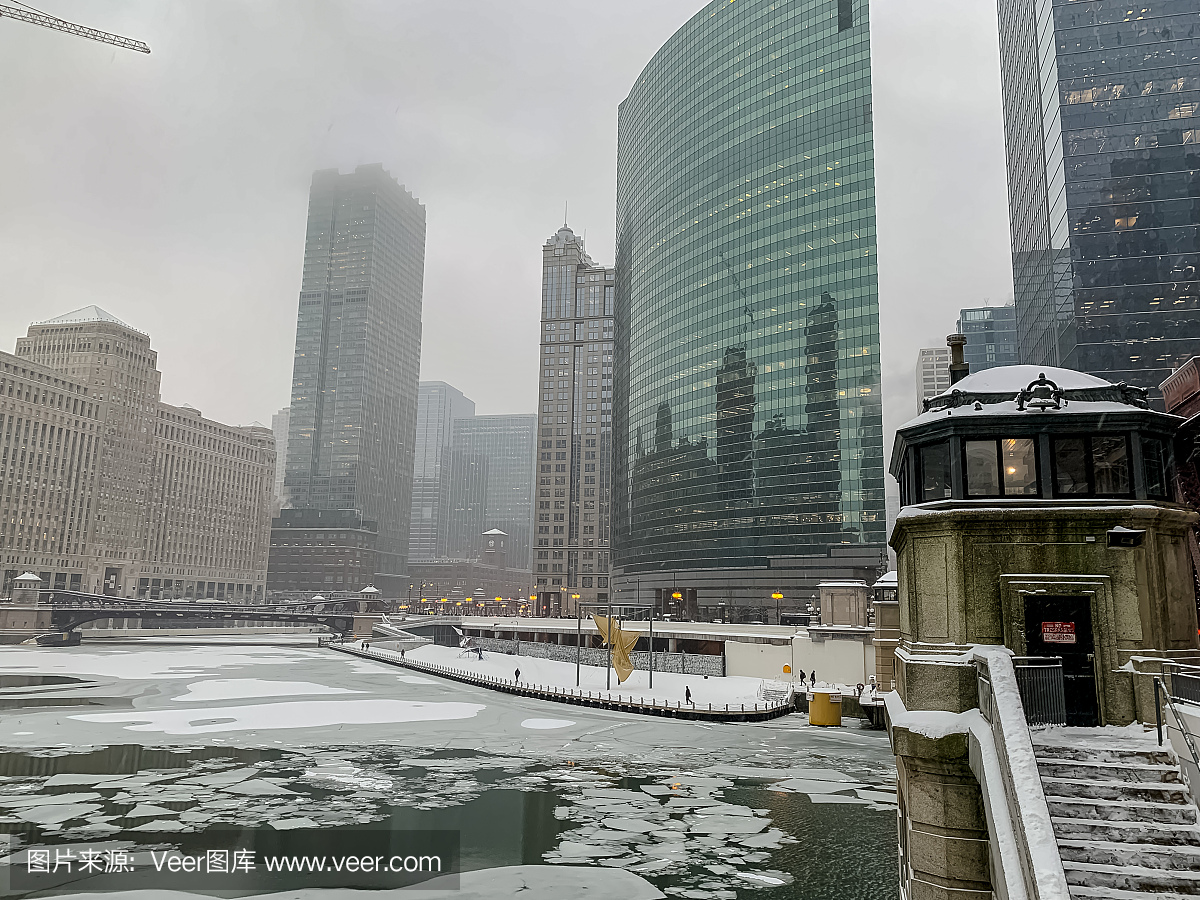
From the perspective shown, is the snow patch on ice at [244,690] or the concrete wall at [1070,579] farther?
the snow patch on ice at [244,690]

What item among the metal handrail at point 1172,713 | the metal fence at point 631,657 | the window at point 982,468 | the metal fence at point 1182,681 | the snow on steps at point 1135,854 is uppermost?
the window at point 982,468

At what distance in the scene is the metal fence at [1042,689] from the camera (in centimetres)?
1534

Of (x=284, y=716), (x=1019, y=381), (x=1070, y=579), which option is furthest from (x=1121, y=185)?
(x=284, y=716)

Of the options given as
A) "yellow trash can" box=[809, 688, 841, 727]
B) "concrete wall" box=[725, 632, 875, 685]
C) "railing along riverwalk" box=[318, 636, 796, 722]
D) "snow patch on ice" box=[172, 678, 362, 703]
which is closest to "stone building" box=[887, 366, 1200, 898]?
"yellow trash can" box=[809, 688, 841, 727]

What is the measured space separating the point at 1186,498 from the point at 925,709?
15.9m

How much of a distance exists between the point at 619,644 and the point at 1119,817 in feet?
232

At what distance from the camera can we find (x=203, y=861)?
86.0 feet

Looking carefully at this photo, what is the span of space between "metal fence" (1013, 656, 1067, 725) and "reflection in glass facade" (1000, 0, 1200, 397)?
286 feet

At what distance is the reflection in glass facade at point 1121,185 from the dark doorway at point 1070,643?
8655 centimetres

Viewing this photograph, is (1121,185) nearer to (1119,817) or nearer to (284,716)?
(1119,817)

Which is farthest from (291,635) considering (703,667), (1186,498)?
(1186,498)

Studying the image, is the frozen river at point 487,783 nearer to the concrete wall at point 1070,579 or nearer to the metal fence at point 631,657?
the concrete wall at point 1070,579

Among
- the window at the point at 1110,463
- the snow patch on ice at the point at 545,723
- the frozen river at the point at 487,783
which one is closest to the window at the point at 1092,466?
the window at the point at 1110,463

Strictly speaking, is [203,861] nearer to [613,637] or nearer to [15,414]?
[613,637]
